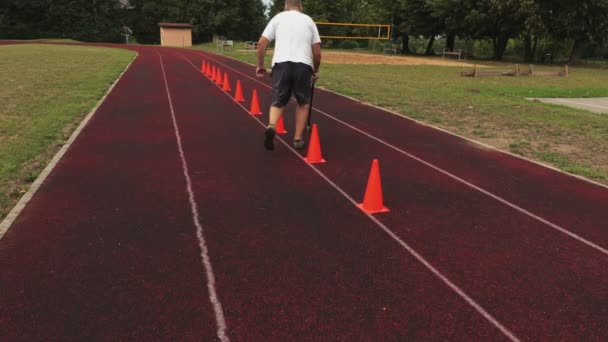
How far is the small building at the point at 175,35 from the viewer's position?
57844 millimetres

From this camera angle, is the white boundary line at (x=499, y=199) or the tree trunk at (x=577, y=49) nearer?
the white boundary line at (x=499, y=199)

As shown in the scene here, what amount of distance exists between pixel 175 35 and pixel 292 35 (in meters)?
57.0

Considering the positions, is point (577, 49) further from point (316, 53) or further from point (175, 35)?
point (175, 35)

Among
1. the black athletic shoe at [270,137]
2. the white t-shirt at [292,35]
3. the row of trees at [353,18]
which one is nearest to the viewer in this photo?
→ the white t-shirt at [292,35]

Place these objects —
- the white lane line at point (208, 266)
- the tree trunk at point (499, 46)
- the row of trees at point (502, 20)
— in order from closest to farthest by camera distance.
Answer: the white lane line at point (208, 266), the row of trees at point (502, 20), the tree trunk at point (499, 46)

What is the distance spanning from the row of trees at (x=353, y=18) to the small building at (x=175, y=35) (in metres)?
8.59

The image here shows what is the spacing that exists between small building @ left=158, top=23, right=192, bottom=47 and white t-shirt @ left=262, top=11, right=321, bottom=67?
56.3 meters

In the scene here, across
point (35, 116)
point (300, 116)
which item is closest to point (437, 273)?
point (300, 116)

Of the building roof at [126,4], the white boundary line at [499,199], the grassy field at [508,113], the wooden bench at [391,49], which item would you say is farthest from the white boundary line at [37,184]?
the building roof at [126,4]

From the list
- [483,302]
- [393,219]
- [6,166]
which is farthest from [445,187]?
[6,166]

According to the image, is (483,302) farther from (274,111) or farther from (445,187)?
(274,111)

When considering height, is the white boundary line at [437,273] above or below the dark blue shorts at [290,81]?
below

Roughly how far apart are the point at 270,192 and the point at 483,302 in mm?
2527

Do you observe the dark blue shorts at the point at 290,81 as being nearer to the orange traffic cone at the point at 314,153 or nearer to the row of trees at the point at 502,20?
the orange traffic cone at the point at 314,153
